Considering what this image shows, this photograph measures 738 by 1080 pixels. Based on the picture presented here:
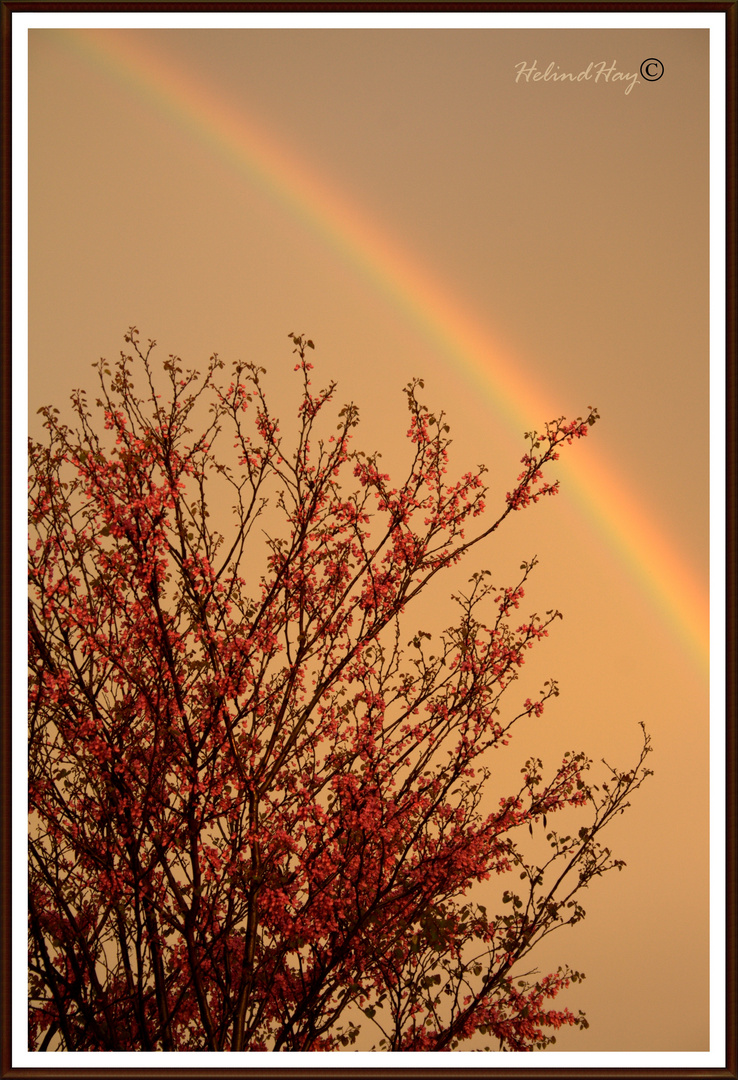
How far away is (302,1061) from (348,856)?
2.85 feet

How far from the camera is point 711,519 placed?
4.34 meters

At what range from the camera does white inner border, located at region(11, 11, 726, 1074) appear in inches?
148

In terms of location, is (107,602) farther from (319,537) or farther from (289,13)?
(289,13)

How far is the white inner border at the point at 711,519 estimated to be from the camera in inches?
148
